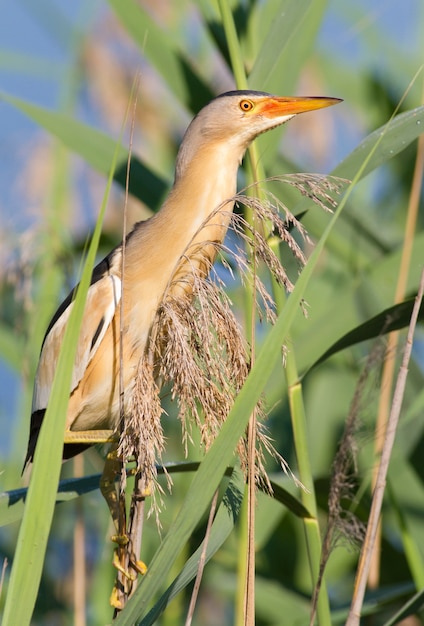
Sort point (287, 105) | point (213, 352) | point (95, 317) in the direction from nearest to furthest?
1. point (213, 352)
2. point (287, 105)
3. point (95, 317)

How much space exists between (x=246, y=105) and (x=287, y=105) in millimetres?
78

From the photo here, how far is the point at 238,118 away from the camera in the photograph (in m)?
1.62

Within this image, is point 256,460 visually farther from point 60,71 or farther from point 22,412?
point 60,71

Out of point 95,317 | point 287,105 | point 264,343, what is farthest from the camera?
point 95,317

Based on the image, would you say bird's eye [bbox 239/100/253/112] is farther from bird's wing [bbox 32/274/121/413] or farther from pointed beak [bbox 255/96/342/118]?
bird's wing [bbox 32/274/121/413]

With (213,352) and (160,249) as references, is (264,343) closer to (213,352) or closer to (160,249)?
(213,352)

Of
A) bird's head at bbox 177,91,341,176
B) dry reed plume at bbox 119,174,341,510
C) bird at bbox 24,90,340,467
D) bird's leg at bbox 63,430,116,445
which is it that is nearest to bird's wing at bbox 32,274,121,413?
bird at bbox 24,90,340,467

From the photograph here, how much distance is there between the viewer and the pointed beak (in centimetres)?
156

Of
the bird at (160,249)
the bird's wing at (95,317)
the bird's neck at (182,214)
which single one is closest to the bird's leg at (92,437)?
the bird at (160,249)

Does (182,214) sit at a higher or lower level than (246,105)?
lower

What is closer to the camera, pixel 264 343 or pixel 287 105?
pixel 264 343

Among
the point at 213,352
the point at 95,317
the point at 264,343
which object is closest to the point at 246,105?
the point at 95,317

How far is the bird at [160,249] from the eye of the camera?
5.18 ft

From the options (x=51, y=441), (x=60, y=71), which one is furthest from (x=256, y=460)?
(x=60, y=71)
